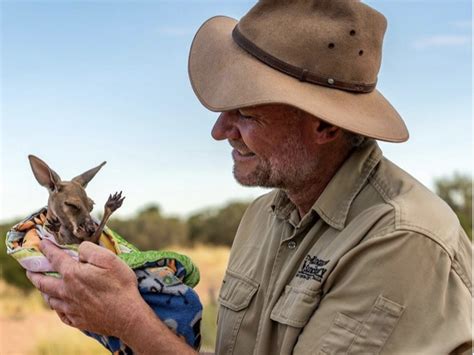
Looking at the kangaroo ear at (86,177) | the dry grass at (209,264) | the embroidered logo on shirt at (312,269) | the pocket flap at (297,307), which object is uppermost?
the kangaroo ear at (86,177)

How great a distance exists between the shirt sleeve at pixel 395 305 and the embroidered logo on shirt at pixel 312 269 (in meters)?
0.13

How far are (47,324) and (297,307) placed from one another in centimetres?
1523

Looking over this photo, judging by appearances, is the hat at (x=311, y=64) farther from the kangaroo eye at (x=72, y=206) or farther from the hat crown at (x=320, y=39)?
the kangaroo eye at (x=72, y=206)

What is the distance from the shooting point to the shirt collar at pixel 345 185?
151 inches

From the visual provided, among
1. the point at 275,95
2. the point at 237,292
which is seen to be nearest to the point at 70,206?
the point at 237,292

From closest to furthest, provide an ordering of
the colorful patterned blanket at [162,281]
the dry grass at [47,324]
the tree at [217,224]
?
the colorful patterned blanket at [162,281] < the dry grass at [47,324] < the tree at [217,224]

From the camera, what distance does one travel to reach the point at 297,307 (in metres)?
3.68

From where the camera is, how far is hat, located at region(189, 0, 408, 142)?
12.5ft

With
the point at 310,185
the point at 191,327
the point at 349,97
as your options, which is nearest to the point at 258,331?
the point at 191,327

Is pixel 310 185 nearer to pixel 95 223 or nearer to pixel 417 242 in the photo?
pixel 417 242

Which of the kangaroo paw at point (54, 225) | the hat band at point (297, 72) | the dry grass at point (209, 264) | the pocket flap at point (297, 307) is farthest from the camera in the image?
the dry grass at point (209, 264)

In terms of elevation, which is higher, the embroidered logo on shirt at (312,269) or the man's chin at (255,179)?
the man's chin at (255,179)

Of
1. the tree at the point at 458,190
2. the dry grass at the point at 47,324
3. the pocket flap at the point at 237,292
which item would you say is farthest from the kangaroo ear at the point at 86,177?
the tree at the point at 458,190

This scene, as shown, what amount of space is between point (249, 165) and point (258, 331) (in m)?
0.76
